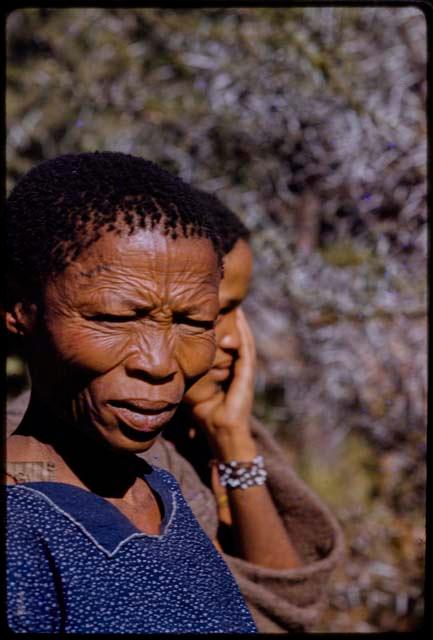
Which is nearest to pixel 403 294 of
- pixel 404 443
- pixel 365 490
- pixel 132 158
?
pixel 404 443

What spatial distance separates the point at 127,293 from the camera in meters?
0.91

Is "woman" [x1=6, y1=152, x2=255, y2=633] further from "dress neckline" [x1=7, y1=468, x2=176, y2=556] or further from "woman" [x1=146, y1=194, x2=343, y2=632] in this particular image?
"woman" [x1=146, y1=194, x2=343, y2=632]

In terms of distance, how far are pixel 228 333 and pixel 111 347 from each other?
2.94 feet

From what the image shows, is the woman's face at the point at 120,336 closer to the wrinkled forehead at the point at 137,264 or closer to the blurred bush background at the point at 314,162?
the wrinkled forehead at the point at 137,264

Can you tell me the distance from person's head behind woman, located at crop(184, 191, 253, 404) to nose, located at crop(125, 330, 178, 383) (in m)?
0.70

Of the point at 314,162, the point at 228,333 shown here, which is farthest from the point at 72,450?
the point at 314,162

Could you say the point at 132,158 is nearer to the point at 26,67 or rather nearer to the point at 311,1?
the point at 311,1

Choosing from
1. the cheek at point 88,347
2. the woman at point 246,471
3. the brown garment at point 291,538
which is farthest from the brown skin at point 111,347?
the woman at point 246,471

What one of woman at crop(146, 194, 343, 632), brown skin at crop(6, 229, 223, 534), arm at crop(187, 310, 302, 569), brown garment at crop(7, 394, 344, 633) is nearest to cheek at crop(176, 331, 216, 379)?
brown skin at crop(6, 229, 223, 534)

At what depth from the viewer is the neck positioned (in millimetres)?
963

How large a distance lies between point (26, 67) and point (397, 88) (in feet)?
4.58

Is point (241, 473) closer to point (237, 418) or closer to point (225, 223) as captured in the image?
point (237, 418)

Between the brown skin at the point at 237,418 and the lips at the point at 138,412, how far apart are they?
721 millimetres

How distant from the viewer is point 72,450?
0.97m
